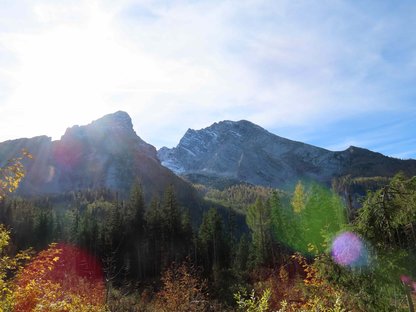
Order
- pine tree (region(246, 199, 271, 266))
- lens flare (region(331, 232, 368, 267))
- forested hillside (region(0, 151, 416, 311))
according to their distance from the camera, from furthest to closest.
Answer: pine tree (region(246, 199, 271, 266))
lens flare (region(331, 232, 368, 267))
forested hillside (region(0, 151, 416, 311))

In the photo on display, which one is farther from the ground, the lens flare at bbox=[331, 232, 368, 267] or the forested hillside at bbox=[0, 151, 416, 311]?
the lens flare at bbox=[331, 232, 368, 267]

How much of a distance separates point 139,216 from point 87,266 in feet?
45.4

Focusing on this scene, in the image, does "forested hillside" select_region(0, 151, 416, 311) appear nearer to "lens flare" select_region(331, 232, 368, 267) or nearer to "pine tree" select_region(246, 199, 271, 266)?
"lens flare" select_region(331, 232, 368, 267)

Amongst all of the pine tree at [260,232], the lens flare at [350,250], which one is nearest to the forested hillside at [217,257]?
the lens flare at [350,250]

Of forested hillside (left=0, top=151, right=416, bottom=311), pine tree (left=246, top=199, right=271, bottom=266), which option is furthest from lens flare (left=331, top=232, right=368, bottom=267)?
pine tree (left=246, top=199, right=271, bottom=266)

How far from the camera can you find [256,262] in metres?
56.5

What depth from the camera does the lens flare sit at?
738 centimetres

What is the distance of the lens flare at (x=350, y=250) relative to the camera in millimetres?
7383

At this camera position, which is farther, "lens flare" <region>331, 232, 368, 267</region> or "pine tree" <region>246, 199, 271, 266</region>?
"pine tree" <region>246, 199, 271, 266</region>

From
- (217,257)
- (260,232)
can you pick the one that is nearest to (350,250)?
(260,232)

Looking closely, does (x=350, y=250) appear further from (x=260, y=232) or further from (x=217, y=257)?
(x=217, y=257)

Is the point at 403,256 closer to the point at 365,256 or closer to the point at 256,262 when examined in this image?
the point at 365,256

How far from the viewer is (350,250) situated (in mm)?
7527

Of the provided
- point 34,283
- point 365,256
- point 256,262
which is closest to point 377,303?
point 365,256
